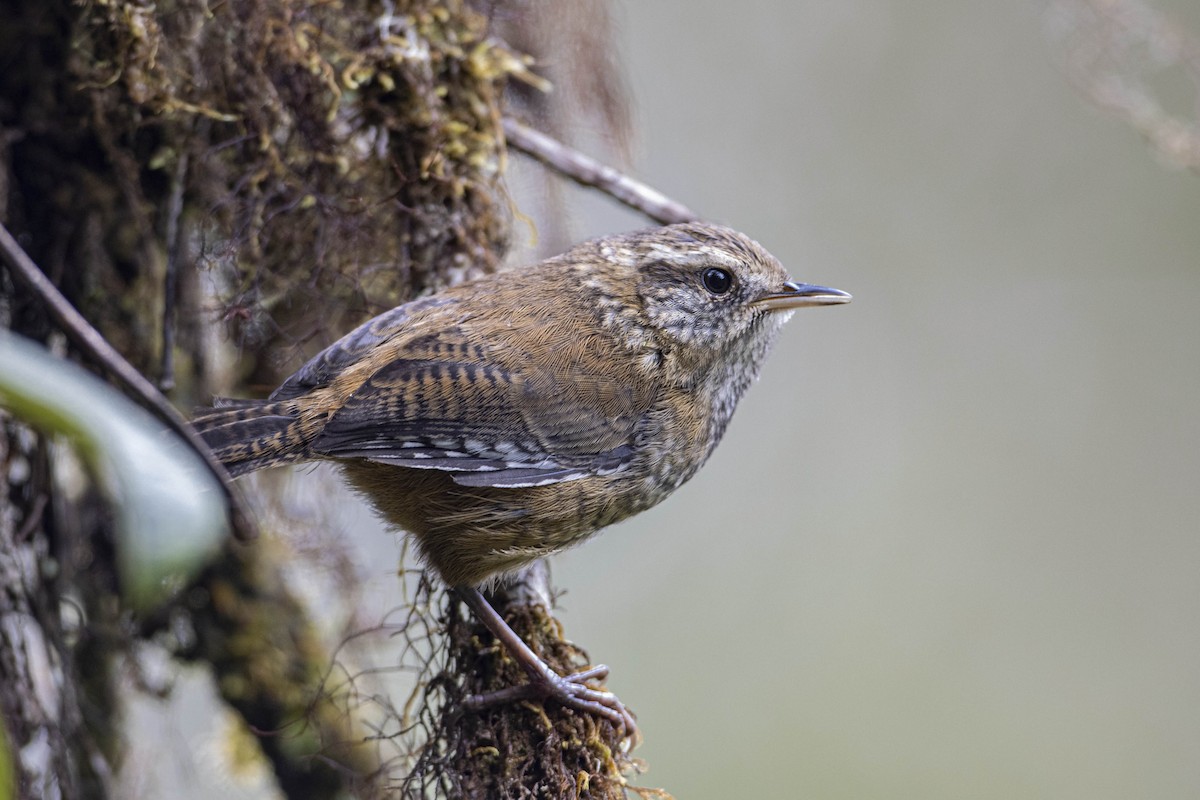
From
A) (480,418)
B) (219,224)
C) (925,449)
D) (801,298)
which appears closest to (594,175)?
(801,298)

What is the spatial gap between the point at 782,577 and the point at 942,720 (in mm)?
1027

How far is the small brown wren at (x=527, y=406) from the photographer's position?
80.0 inches

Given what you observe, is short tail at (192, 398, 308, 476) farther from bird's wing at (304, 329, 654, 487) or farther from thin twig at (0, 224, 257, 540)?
thin twig at (0, 224, 257, 540)

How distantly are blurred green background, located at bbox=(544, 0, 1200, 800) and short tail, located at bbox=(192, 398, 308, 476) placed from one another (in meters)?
3.11

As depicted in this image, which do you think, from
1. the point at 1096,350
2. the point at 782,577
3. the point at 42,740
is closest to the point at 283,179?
the point at 42,740

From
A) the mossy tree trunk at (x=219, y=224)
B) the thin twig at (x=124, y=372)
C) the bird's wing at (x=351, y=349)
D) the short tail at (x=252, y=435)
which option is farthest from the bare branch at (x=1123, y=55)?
the thin twig at (x=124, y=372)

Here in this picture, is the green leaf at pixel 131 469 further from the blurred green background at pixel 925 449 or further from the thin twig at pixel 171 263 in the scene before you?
the blurred green background at pixel 925 449

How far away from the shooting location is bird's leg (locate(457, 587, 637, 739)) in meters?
1.93

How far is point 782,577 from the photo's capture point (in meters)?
5.42

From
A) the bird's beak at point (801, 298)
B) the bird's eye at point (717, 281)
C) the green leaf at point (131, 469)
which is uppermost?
the bird's eye at point (717, 281)

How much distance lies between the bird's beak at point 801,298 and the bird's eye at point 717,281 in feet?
0.26

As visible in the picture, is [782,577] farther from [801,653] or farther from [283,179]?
[283,179]

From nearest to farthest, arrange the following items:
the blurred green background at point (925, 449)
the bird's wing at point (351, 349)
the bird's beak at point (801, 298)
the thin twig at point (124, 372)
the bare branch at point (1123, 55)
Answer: the thin twig at point (124, 372), the bird's wing at point (351, 349), the bird's beak at point (801, 298), the bare branch at point (1123, 55), the blurred green background at point (925, 449)

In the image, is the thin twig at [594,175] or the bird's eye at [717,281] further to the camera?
the thin twig at [594,175]
